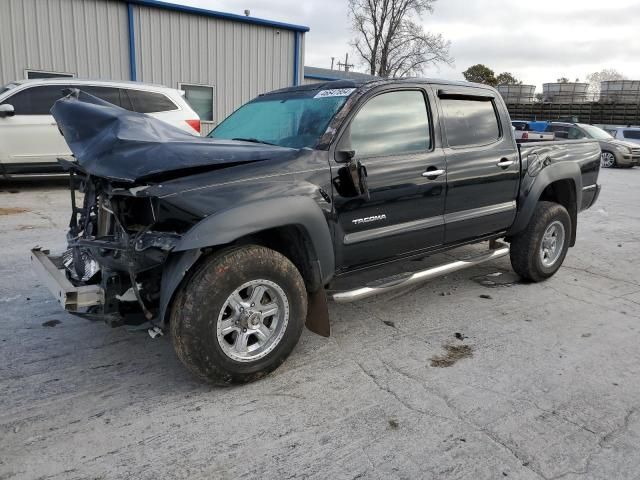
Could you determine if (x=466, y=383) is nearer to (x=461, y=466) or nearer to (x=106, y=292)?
(x=461, y=466)

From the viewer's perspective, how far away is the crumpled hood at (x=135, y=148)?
114 inches

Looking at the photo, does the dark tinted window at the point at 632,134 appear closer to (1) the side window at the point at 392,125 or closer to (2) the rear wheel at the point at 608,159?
(2) the rear wheel at the point at 608,159

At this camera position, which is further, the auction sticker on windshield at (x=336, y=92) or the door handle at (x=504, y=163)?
the door handle at (x=504, y=163)

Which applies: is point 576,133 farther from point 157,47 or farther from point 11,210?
point 11,210

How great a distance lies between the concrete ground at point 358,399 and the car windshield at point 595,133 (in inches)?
583

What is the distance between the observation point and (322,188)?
338 centimetres

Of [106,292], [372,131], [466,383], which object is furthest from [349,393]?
[372,131]

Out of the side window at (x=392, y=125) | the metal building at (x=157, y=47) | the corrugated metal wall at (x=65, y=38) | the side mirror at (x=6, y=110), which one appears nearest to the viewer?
the side window at (x=392, y=125)

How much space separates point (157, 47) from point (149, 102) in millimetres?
4515

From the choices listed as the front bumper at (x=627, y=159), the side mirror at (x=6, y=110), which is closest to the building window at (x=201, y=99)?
the side mirror at (x=6, y=110)

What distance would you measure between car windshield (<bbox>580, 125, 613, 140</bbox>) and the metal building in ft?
31.8

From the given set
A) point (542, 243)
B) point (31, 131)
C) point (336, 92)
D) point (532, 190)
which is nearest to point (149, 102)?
point (31, 131)

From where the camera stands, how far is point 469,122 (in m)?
4.52

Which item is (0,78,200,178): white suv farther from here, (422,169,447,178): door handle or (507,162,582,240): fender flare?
(507,162,582,240): fender flare
